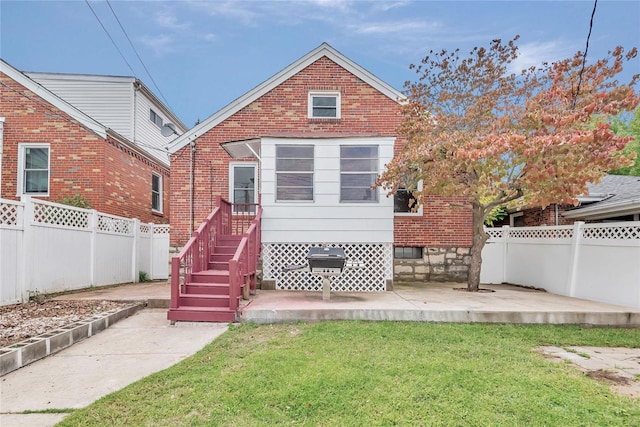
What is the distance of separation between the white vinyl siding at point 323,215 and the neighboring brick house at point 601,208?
19.4 feet

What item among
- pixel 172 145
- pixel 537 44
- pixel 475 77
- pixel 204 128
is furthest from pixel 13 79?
pixel 537 44

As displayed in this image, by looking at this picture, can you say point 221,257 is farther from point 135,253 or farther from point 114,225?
point 135,253

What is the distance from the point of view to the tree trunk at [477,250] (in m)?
8.45

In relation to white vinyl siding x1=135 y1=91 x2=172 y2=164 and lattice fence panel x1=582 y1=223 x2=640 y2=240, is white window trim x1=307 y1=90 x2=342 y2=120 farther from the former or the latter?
lattice fence panel x1=582 y1=223 x2=640 y2=240

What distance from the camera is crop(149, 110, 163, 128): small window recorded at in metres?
15.4

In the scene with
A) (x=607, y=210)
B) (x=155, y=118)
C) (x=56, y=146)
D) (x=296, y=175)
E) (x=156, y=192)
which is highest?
(x=155, y=118)

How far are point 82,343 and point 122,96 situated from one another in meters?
11.8

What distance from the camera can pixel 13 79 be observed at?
10.5m

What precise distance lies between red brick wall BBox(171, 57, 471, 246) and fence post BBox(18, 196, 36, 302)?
369 centimetres

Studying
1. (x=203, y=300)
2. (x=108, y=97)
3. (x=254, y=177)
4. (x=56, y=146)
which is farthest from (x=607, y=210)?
(x=108, y=97)

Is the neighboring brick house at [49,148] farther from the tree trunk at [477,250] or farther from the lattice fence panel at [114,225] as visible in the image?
the tree trunk at [477,250]

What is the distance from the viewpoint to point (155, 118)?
A: 1577 cm

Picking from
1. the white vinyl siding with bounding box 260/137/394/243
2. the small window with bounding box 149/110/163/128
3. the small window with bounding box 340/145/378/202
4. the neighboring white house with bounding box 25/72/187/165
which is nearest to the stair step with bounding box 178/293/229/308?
the white vinyl siding with bounding box 260/137/394/243

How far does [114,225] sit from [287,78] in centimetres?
636
